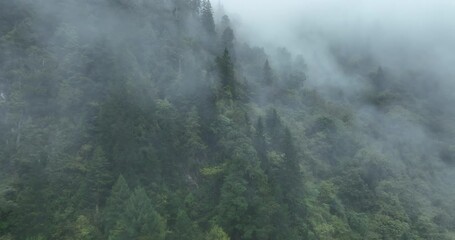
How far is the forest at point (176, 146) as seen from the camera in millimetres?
42781

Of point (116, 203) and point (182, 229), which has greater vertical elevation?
point (182, 229)

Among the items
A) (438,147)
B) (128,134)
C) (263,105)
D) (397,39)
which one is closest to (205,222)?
(128,134)

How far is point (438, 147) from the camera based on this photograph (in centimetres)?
8475

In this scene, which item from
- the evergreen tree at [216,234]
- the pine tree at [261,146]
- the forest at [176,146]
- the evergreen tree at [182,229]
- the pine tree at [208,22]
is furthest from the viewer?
the pine tree at [208,22]

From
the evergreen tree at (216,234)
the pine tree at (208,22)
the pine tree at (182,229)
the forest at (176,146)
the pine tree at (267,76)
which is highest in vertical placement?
the pine tree at (208,22)

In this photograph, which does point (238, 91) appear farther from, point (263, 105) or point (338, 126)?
point (338, 126)

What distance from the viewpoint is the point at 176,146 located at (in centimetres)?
5166

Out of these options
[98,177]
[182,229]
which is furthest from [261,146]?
[98,177]

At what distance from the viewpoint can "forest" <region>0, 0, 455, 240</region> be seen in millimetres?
42781

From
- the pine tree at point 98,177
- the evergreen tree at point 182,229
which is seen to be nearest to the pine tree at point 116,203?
the pine tree at point 98,177

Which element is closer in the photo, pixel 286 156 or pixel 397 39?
pixel 286 156

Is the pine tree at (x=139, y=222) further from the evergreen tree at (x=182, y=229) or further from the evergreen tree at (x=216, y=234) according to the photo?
the evergreen tree at (x=216, y=234)

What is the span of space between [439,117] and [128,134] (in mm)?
67792

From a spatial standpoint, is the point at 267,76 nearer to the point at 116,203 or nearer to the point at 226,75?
the point at 226,75
